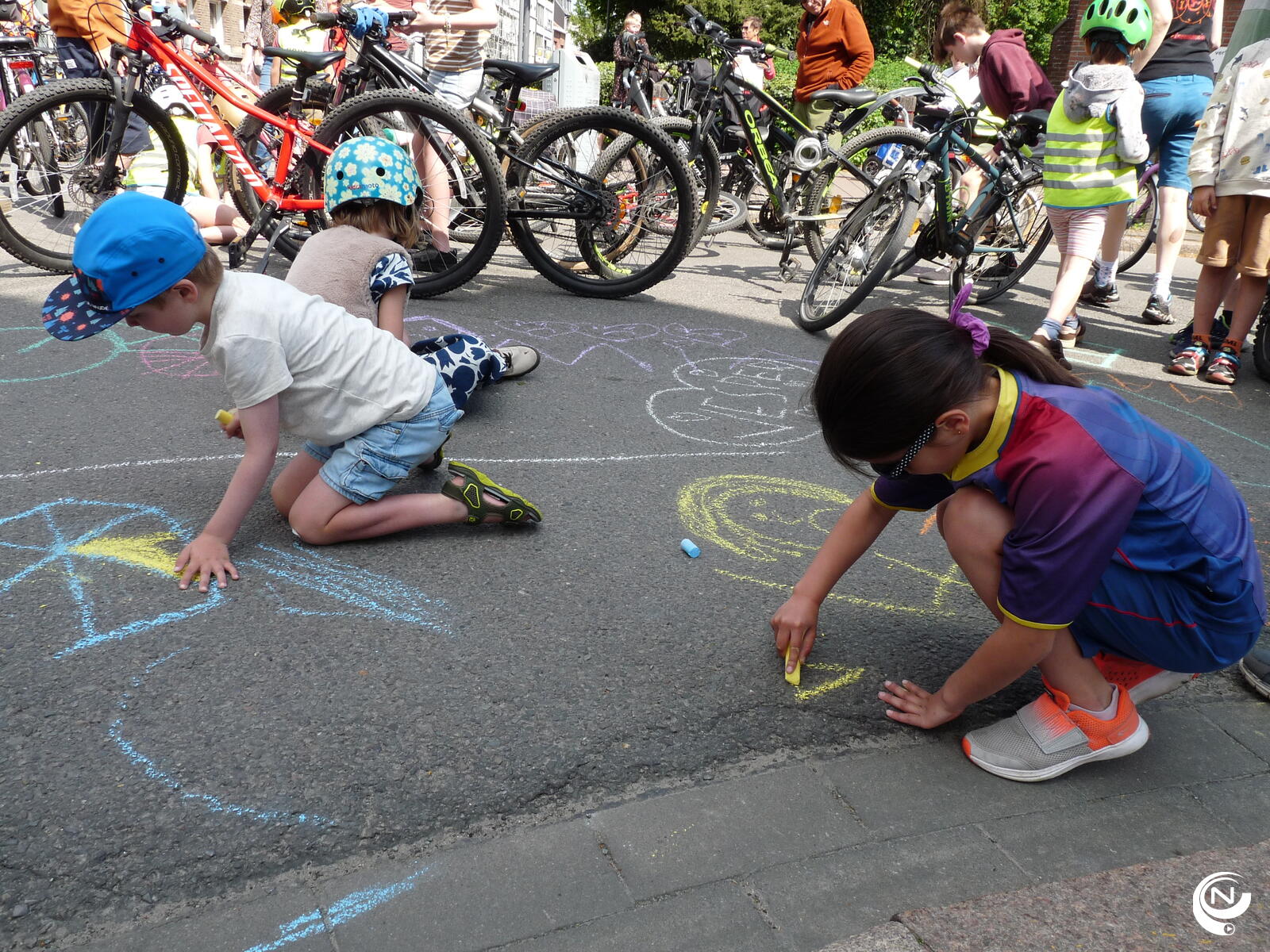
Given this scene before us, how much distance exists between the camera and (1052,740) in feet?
6.03

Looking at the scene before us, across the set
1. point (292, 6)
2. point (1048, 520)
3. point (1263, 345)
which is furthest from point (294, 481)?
point (1263, 345)

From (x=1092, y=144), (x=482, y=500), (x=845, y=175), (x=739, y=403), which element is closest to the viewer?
(x=482, y=500)

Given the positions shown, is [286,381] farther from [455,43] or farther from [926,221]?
[926,221]

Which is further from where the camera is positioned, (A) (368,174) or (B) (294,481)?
(A) (368,174)

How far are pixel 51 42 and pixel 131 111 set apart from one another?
20.5ft

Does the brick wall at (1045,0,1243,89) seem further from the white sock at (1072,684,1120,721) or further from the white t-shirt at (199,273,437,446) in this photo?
the white sock at (1072,684,1120,721)

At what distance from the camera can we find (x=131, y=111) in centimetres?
456

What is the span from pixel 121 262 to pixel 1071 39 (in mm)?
22334

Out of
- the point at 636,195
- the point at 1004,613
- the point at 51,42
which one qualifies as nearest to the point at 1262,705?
the point at 1004,613

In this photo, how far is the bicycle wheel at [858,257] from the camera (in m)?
4.73

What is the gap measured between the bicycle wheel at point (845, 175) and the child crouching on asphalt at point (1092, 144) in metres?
1.33

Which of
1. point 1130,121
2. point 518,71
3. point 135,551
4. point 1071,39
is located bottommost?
point 135,551

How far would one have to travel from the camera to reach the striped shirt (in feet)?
16.3

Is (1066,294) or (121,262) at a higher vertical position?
(121,262)
